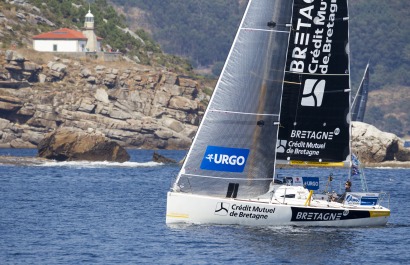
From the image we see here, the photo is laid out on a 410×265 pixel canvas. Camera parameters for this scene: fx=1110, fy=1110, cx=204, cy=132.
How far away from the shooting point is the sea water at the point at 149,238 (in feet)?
124

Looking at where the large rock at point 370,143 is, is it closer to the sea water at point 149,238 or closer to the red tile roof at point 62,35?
the sea water at point 149,238

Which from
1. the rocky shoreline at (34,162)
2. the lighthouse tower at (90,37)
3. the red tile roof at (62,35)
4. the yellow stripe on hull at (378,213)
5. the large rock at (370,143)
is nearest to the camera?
the yellow stripe on hull at (378,213)

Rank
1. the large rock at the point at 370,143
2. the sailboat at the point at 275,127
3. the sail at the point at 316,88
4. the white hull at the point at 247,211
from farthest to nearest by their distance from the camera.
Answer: the large rock at the point at 370,143
the sail at the point at 316,88
the sailboat at the point at 275,127
the white hull at the point at 247,211

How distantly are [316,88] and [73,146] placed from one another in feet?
168

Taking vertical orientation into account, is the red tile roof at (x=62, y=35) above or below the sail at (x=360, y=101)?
above

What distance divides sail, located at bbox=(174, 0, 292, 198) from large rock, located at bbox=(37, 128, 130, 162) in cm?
4996

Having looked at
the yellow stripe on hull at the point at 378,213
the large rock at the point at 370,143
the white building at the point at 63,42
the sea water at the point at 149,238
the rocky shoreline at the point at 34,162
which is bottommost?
the rocky shoreline at the point at 34,162

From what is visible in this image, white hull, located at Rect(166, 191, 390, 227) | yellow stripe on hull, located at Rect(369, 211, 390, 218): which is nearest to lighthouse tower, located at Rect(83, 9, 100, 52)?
yellow stripe on hull, located at Rect(369, 211, 390, 218)

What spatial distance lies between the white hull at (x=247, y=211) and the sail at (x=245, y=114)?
2.23 ft

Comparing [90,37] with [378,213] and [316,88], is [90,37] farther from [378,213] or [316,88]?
[378,213]

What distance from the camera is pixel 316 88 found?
44.2 m

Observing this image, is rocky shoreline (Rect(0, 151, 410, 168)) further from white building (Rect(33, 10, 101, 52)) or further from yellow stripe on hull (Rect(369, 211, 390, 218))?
white building (Rect(33, 10, 101, 52))

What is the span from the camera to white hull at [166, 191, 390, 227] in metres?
42.5

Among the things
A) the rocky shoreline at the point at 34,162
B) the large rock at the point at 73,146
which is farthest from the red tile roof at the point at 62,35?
the large rock at the point at 73,146
